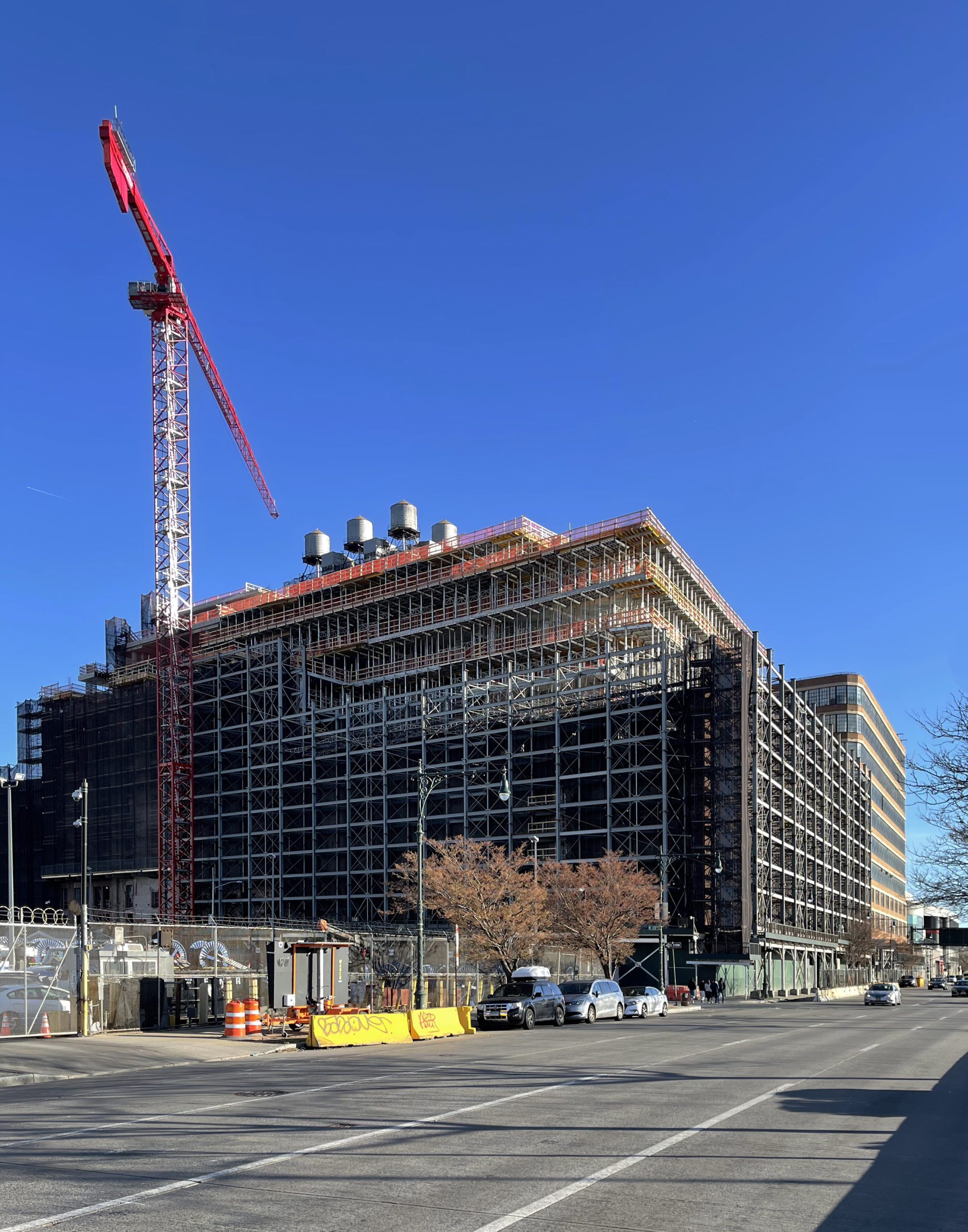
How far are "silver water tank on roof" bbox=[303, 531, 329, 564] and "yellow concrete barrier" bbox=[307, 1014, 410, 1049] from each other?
7711cm

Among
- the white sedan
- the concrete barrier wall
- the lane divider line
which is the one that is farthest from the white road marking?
the concrete barrier wall

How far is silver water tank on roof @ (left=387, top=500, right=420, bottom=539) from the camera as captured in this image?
338ft

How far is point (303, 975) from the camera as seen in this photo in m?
36.3

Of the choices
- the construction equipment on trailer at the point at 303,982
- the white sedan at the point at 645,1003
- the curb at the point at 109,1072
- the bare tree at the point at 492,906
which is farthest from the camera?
the bare tree at the point at 492,906

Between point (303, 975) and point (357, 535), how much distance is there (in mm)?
71525

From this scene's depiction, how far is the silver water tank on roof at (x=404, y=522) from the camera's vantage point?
103 m

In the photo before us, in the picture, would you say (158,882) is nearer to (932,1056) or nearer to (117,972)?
(117,972)

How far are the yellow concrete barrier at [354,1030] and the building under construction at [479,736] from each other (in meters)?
38.3

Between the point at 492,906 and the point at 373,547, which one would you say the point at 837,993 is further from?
the point at 373,547

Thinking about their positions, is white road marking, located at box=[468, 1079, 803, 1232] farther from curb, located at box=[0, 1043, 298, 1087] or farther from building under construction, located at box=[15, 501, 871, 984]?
building under construction, located at box=[15, 501, 871, 984]

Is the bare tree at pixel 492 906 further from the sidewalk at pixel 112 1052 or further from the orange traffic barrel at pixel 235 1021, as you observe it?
the sidewalk at pixel 112 1052

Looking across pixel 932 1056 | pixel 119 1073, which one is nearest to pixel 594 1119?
pixel 119 1073

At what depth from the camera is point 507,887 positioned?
5647 cm

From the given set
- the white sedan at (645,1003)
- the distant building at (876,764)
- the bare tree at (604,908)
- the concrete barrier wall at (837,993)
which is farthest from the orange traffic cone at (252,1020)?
the distant building at (876,764)
